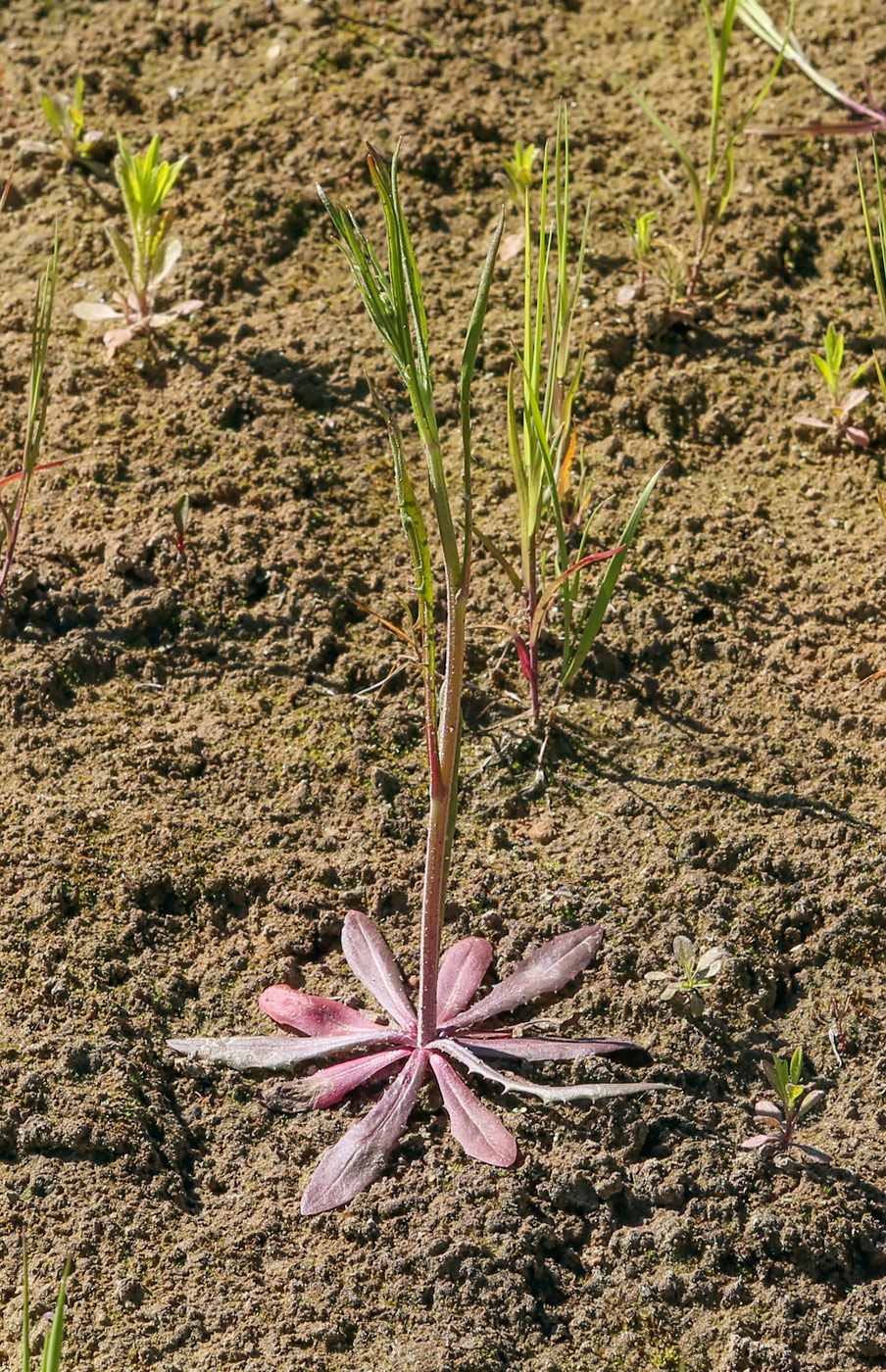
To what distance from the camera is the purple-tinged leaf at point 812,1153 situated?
1847 millimetres

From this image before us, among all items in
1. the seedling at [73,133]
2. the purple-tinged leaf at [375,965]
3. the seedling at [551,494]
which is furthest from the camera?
the seedling at [73,133]

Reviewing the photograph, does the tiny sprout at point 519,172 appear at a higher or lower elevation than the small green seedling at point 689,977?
higher

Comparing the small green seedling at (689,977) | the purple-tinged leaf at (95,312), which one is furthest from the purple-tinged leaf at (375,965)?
the purple-tinged leaf at (95,312)

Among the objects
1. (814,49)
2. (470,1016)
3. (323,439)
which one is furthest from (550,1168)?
(814,49)

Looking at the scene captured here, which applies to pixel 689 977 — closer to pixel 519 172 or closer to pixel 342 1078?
pixel 342 1078

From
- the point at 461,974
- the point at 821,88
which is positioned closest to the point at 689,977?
the point at 461,974

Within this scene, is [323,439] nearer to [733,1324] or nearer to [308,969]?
[308,969]

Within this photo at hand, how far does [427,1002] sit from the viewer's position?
1.95 meters

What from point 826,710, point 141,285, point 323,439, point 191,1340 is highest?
point 141,285

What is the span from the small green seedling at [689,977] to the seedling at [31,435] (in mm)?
1388

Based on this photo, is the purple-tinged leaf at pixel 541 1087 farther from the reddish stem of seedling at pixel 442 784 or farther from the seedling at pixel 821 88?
the seedling at pixel 821 88

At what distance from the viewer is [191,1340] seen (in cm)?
173

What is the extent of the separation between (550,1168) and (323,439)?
160 centimetres

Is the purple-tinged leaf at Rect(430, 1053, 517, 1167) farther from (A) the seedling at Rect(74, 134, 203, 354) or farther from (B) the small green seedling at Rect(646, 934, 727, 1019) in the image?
(A) the seedling at Rect(74, 134, 203, 354)
